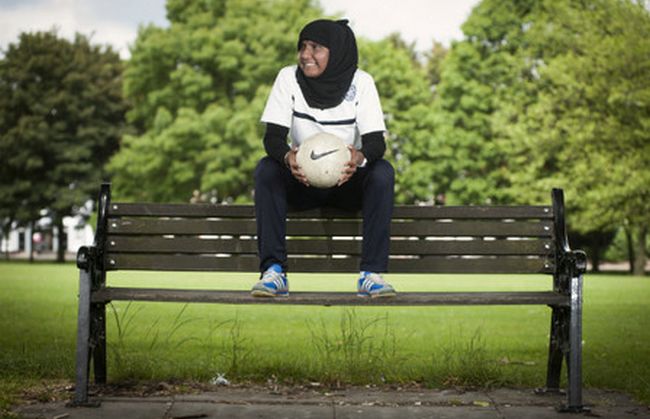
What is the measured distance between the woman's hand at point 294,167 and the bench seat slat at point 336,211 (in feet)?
1.94

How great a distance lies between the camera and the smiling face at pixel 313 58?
539 centimetres

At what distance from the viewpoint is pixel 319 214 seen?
224 inches

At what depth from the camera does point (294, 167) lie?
512 centimetres

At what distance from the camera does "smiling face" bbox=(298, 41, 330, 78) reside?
5.39m

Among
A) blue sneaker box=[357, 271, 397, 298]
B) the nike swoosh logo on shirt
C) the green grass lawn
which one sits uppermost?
the nike swoosh logo on shirt

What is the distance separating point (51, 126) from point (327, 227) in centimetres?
4312

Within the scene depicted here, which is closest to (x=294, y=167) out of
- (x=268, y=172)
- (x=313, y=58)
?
(x=268, y=172)

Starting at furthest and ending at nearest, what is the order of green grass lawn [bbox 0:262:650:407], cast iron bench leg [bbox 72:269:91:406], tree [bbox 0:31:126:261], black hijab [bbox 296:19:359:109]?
tree [bbox 0:31:126:261] → green grass lawn [bbox 0:262:650:407] → black hijab [bbox 296:19:359:109] → cast iron bench leg [bbox 72:269:91:406]

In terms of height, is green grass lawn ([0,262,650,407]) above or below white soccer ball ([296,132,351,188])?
below

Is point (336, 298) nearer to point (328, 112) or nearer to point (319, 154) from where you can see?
point (319, 154)

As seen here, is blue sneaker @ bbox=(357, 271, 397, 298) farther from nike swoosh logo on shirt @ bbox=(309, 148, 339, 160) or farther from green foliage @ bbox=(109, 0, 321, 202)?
green foliage @ bbox=(109, 0, 321, 202)

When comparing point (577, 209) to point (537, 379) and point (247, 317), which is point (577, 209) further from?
point (537, 379)

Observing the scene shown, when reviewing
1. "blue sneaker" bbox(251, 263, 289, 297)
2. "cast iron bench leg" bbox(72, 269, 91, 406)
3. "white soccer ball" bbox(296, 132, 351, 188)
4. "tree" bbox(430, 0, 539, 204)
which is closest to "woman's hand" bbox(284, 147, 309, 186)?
"white soccer ball" bbox(296, 132, 351, 188)

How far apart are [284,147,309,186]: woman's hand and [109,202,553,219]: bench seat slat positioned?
23.3 inches
